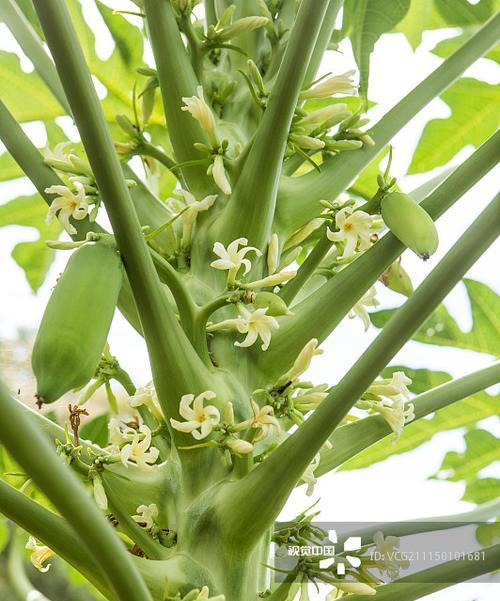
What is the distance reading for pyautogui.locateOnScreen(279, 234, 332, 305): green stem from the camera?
1226 mm

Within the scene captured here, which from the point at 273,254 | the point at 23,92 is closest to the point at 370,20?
the point at 273,254

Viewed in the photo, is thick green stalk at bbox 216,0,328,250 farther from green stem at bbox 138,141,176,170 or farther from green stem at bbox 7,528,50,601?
green stem at bbox 7,528,50,601

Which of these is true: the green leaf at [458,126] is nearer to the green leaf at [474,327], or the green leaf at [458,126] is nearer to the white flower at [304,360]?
the green leaf at [474,327]

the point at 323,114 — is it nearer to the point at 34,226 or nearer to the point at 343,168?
the point at 343,168

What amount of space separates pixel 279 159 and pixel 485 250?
1.08 feet

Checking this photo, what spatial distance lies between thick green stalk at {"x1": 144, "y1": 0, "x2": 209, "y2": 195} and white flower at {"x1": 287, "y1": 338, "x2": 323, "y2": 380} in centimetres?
37

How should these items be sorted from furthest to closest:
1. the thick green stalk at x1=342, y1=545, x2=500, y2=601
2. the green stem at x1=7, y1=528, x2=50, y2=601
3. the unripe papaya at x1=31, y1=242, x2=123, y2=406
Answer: the green stem at x1=7, y1=528, x2=50, y2=601 → the thick green stalk at x1=342, y1=545, x2=500, y2=601 → the unripe papaya at x1=31, y1=242, x2=123, y2=406

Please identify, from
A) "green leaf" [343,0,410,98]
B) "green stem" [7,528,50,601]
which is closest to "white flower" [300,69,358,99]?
"green leaf" [343,0,410,98]

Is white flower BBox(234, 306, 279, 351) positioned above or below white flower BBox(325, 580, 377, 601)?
above

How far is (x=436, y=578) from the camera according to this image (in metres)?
1.02

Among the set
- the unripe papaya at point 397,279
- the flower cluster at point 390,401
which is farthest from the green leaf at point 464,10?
the flower cluster at point 390,401

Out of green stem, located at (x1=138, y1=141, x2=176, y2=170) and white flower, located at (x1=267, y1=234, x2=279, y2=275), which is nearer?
white flower, located at (x1=267, y1=234, x2=279, y2=275)

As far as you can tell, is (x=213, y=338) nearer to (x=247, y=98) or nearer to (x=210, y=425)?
(x=210, y=425)

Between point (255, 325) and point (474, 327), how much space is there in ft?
3.41
